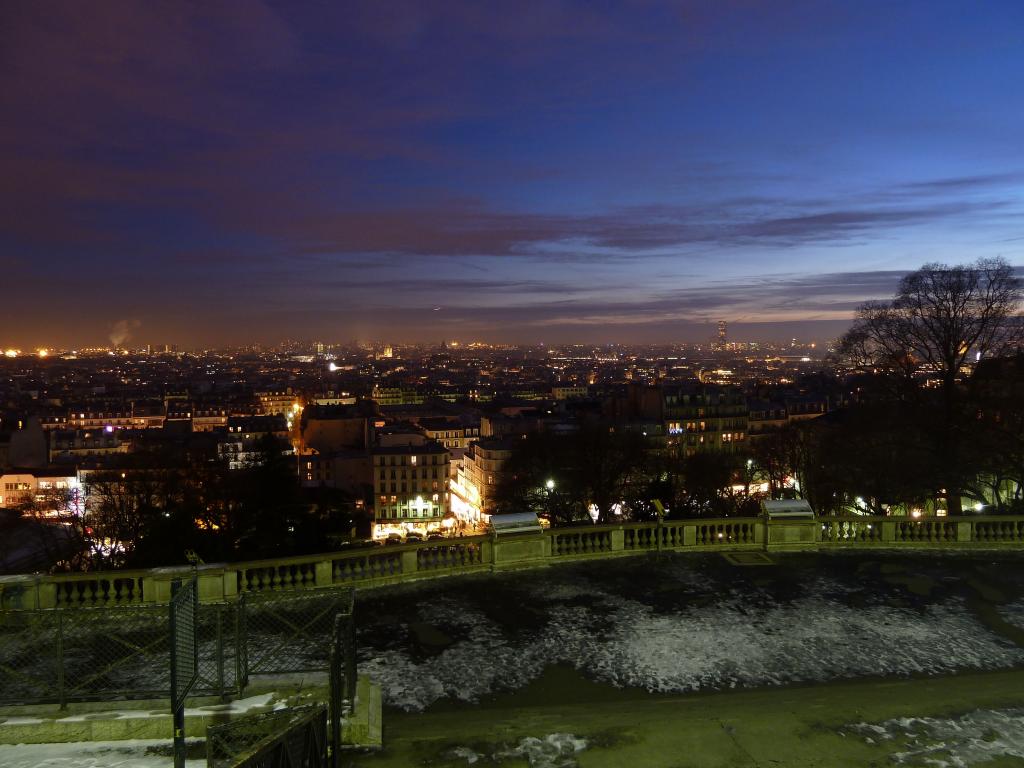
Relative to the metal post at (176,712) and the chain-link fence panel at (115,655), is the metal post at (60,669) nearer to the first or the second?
the chain-link fence panel at (115,655)

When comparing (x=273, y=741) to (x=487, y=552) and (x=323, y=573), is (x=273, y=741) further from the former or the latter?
(x=487, y=552)

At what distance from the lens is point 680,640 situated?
433 inches

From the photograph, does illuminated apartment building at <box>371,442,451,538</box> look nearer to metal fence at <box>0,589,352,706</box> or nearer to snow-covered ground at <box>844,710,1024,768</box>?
metal fence at <box>0,589,352,706</box>

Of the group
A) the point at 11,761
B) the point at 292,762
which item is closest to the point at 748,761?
the point at 292,762

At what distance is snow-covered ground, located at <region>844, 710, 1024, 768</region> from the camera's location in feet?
24.8

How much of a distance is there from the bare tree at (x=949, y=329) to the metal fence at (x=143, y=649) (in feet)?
75.4

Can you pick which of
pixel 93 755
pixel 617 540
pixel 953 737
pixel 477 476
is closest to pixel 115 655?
pixel 93 755

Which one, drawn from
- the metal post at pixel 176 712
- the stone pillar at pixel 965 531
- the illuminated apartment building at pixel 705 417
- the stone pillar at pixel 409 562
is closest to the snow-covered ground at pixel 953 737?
the metal post at pixel 176 712

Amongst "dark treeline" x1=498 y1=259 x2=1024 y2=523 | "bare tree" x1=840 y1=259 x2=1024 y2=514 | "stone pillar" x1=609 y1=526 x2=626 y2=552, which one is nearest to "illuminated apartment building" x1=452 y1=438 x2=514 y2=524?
"dark treeline" x1=498 y1=259 x2=1024 y2=523

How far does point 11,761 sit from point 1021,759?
401 inches

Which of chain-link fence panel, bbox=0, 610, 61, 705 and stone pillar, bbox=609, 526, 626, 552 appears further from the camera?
stone pillar, bbox=609, 526, 626, 552

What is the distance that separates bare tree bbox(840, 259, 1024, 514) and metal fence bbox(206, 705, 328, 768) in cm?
2532

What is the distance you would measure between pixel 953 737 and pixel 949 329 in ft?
70.6

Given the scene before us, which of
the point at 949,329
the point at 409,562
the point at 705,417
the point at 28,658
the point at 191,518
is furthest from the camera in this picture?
the point at 705,417
